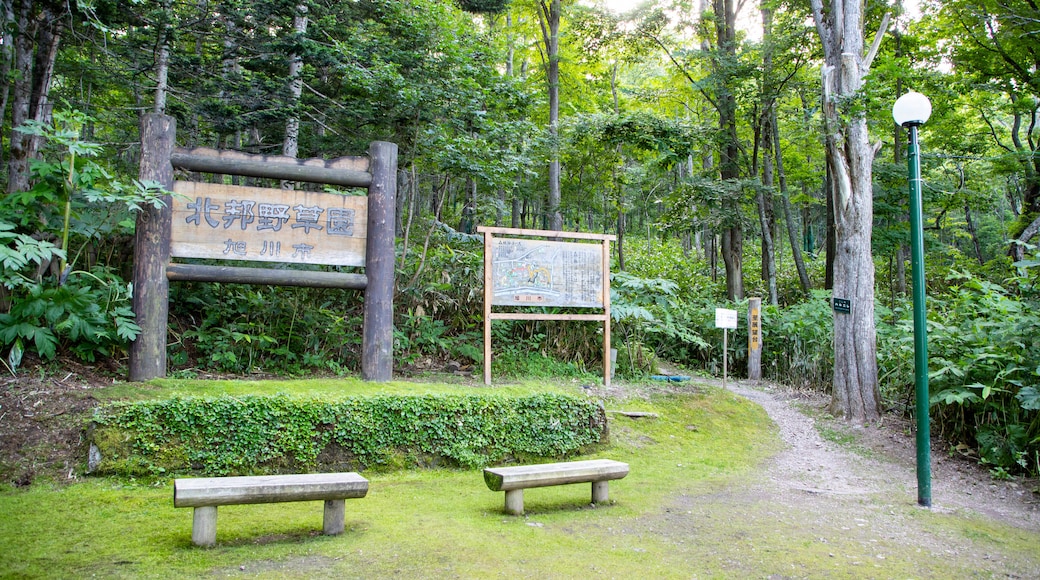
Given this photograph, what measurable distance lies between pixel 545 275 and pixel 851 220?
14.3ft

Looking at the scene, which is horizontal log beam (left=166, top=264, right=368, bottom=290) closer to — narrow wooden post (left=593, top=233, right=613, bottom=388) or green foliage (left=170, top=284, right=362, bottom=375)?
green foliage (left=170, top=284, right=362, bottom=375)

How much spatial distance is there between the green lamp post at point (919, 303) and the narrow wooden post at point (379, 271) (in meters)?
5.28

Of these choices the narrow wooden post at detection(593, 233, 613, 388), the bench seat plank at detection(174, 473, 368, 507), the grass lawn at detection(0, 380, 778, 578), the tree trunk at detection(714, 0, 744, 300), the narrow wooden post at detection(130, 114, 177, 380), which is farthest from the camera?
the tree trunk at detection(714, 0, 744, 300)

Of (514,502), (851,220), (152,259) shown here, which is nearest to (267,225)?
(152,259)

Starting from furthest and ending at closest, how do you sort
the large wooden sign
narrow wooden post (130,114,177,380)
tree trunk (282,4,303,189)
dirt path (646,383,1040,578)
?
tree trunk (282,4,303,189), the large wooden sign, narrow wooden post (130,114,177,380), dirt path (646,383,1040,578)

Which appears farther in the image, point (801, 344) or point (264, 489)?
point (801, 344)

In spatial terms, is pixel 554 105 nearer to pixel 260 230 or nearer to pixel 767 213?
pixel 767 213

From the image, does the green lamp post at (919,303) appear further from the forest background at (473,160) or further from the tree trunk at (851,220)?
the tree trunk at (851,220)

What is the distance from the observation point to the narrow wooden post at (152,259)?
21.3 ft

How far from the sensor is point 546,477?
4.63m

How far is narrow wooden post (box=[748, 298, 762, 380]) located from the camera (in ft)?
39.4

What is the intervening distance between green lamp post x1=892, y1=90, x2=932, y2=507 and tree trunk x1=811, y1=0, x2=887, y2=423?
2.83 meters

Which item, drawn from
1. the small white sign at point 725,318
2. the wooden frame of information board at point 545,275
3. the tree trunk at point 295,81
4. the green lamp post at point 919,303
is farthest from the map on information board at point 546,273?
the tree trunk at point 295,81

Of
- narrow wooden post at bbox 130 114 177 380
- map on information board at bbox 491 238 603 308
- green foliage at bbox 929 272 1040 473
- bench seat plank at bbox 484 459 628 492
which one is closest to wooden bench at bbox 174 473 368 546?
bench seat plank at bbox 484 459 628 492
